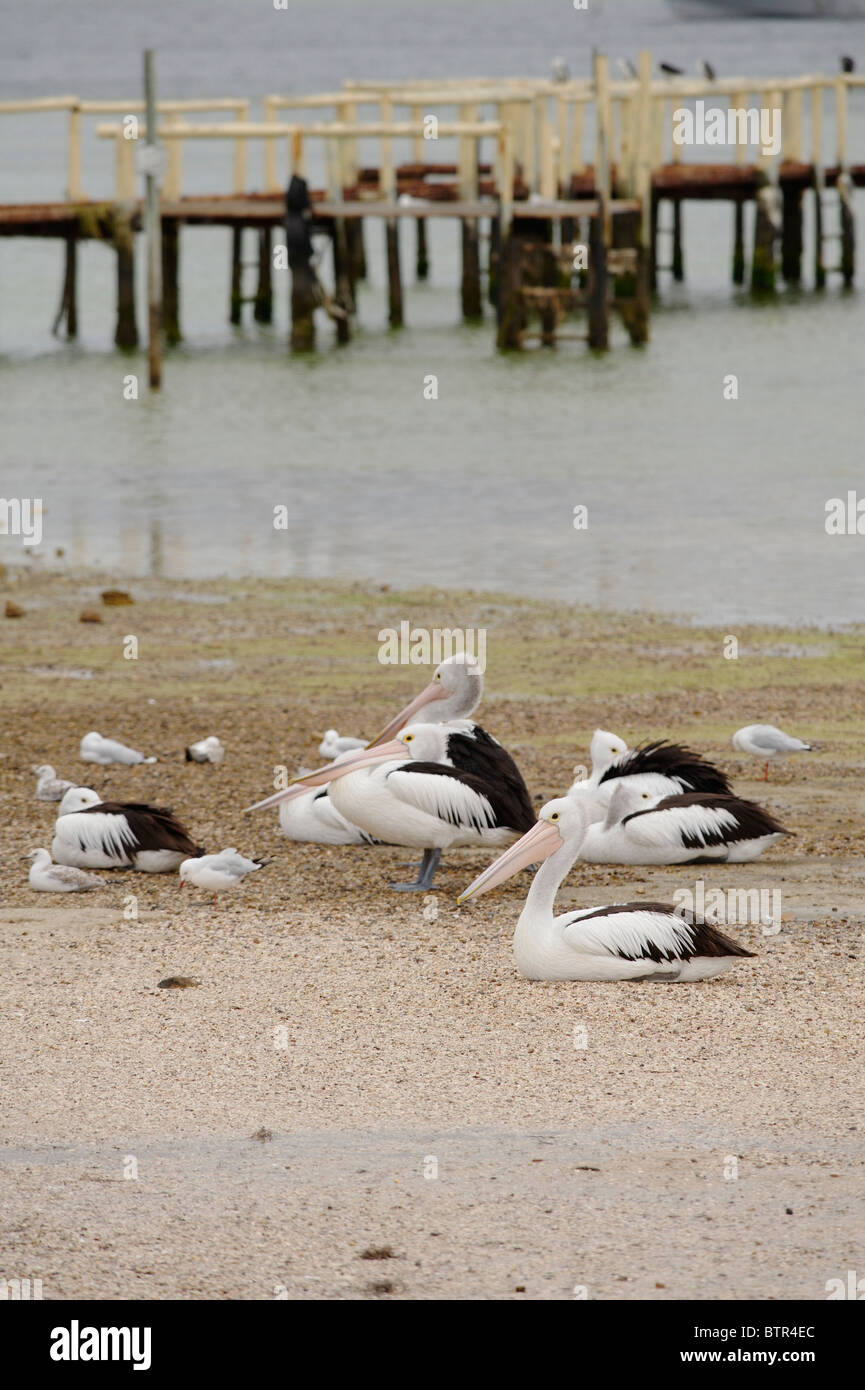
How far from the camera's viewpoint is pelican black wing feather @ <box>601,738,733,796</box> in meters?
7.69

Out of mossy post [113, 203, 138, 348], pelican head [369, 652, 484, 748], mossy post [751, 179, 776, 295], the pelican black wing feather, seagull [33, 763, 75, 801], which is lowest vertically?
seagull [33, 763, 75, 801]

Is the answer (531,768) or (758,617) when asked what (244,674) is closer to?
(531,768)

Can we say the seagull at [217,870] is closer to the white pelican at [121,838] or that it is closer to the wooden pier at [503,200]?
the white pelican at [121,838]

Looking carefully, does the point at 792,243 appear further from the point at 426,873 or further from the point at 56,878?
the point at 56,878

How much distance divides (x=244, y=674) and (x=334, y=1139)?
6300 mm

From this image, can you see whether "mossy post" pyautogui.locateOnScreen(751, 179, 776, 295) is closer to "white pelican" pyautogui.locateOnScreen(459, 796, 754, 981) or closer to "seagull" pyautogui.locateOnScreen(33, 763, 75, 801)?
"seagull" pyautogui.locateOnScreen(33, 763, 75, 801)

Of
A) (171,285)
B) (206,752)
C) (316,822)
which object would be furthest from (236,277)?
(316,822)

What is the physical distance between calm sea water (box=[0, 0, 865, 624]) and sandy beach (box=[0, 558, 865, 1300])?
18.5 ft

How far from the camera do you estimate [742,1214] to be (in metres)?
4.67

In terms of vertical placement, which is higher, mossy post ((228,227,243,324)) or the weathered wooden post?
mossy post ((228,227,243,324))

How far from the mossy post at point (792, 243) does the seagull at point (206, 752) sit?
99.7 feet

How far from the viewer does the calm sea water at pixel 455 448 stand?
15.6 metres

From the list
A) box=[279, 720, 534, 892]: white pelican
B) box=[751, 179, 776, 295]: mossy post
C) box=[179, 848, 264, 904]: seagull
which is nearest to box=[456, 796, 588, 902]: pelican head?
box=[279, 720, 534, 892]: white pelican

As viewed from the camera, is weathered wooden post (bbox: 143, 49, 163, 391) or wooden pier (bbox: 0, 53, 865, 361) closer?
weathered wooden post (bbox: 143, 49, 163, 391)
